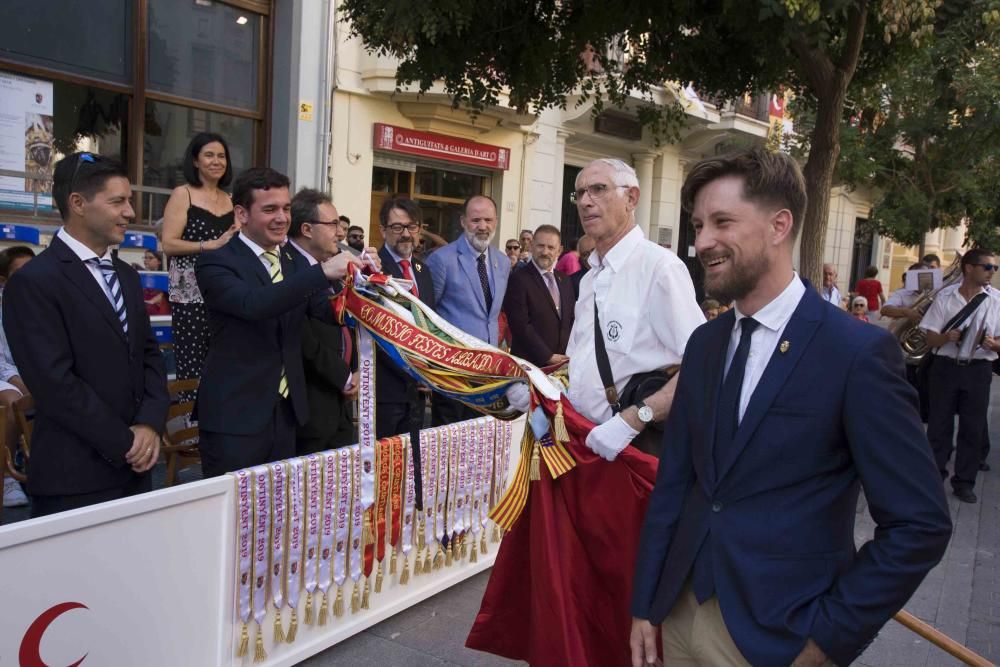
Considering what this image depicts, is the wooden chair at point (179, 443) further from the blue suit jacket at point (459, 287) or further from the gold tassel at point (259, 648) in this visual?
the gold tassel at point (259, 648)

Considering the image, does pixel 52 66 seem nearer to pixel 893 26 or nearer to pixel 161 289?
pixel 161 289

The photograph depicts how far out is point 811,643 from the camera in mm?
1764

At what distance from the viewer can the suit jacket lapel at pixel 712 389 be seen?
6.48ft

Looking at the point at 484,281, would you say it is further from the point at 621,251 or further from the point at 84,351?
the point at 84,351

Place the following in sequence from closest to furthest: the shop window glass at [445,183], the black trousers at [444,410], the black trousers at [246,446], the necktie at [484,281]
→ 1. the black trousers at [246,446]
2. the necktie at [484,281]
3. the black trousers at [444,410]
4. the shop window glass at [445,183]

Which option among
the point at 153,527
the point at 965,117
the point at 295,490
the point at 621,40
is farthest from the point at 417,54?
the point at 965,117

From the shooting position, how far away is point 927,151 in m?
14.0

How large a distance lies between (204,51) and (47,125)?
2290mm

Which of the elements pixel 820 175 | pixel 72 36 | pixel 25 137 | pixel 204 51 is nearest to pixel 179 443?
pixel 820 175

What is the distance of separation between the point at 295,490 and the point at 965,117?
1165cm

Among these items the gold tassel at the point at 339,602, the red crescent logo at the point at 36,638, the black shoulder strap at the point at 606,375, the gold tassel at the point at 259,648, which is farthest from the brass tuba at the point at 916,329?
the red crescent logo at the point at 36,638

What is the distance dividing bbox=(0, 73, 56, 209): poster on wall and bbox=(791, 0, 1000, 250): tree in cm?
864

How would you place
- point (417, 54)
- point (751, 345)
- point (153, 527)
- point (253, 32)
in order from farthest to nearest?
point (253, 32) < point (417, 54) < point (153, 527) < point (751, 345)

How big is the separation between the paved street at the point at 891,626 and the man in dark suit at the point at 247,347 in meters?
1.01
